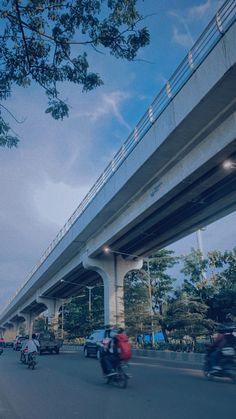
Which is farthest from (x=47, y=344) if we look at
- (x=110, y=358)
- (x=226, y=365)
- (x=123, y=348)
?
(x=226, y=365)

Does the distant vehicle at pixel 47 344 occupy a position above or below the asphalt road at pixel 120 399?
above

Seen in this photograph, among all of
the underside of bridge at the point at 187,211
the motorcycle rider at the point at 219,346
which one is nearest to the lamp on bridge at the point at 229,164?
the underside of bridge at the point at 187,211

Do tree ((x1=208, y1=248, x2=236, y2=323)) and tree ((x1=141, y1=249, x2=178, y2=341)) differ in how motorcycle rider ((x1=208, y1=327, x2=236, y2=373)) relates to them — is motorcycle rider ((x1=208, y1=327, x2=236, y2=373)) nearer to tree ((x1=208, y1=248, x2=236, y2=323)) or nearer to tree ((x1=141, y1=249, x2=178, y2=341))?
tree ((x1=208, y1=248, x2=236, y2=323))

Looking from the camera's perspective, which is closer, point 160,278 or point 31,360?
point 31,360

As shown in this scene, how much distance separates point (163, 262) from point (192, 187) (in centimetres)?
2077

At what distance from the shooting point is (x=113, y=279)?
27094mm

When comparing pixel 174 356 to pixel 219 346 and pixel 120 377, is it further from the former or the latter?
pixel 120 377

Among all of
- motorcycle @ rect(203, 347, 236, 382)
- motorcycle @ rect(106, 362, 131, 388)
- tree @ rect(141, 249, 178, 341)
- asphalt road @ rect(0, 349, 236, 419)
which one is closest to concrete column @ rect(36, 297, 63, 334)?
tree @ rect(141, 249, 178, 341)

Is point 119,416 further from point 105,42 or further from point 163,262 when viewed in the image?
point 163,262

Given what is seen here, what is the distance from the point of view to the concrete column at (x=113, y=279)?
2538cm

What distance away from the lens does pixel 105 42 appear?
711 cm

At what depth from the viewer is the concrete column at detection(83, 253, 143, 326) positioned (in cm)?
2538

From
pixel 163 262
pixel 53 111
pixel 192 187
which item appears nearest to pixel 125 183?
pixel 192 187

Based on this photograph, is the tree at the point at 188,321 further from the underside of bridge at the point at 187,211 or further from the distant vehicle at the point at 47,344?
the distant vehicle at the point at 47,344
